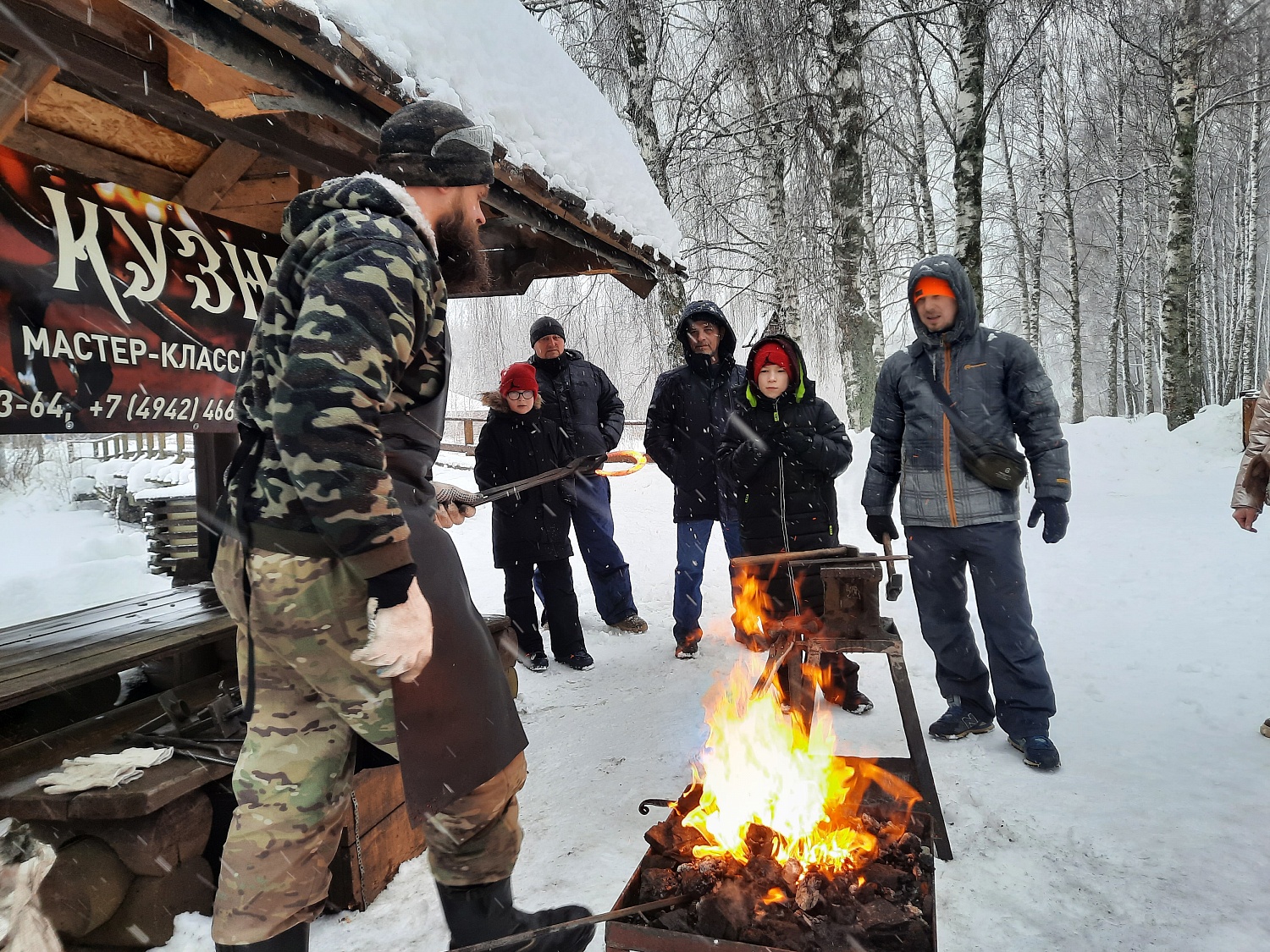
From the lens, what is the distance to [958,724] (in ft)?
12.7

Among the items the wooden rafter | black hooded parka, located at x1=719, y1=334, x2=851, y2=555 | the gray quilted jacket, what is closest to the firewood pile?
the gray quilted jacket

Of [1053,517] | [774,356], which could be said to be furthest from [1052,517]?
[774,356]

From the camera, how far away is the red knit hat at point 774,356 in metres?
4.38

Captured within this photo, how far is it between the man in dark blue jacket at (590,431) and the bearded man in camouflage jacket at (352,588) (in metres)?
3.97

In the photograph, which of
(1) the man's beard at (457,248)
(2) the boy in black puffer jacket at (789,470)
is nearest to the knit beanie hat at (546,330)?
(2) the boy in black puffer jacket at (789,470)

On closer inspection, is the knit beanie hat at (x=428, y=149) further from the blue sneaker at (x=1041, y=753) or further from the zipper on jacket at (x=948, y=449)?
the blue sneaker at (x=1041, y=753)

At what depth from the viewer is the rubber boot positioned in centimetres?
171

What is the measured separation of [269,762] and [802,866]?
A: 4.77 feet

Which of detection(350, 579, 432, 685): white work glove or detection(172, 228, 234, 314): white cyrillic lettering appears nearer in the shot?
detection(350, 579, 432, 685): white work glove

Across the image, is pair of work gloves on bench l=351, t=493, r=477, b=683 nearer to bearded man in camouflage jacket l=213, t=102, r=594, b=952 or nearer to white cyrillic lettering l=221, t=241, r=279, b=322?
bearded man in camouflage jacket l=213, t=102, r=594, b=952

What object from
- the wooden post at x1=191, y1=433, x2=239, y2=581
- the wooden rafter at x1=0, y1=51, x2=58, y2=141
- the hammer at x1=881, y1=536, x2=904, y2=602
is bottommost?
the hammer at x1=881, y1=536, x2=904, y2=602

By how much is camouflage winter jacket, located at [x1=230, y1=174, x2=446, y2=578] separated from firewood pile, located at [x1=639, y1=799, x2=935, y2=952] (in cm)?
123

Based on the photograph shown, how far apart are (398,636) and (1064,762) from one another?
339cm

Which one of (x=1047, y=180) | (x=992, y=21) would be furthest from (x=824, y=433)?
(x=1047, y=180)
